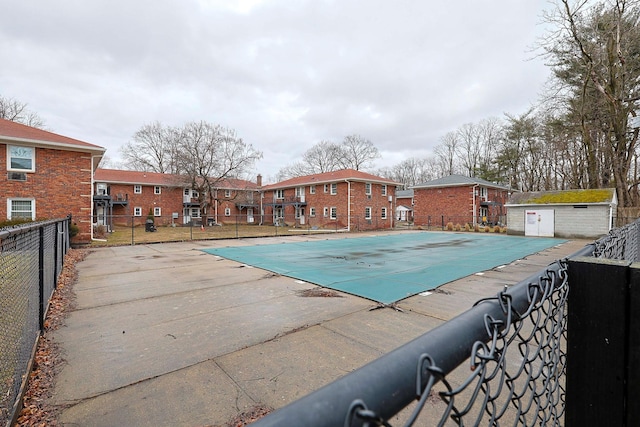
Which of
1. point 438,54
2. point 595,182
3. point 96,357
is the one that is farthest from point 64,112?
point 595,182

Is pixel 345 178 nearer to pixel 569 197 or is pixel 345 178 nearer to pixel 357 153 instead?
pixel 569 197

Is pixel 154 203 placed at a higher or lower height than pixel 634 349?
higher

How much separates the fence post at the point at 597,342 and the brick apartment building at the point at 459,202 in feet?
100

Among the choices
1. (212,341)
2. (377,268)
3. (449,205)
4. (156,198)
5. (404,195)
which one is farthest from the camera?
(404,195)

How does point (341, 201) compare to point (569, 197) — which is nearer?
point (569, 197)

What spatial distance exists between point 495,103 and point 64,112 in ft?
149

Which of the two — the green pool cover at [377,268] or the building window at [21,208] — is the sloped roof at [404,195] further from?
the building window at [21,208]

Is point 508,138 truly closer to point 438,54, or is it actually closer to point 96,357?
point 438,54

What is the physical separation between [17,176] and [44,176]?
3.31 feet

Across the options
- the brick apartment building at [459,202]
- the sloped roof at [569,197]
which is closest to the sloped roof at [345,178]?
the brick apartment building at [459,202]

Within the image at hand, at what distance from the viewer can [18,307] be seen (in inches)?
153

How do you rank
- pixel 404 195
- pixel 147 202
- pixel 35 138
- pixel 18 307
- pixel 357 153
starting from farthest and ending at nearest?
pixel 404 195
pixel 357 153
pixel 147 202
pixel 35 138
pixel 18 307

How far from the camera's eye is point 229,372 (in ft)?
10.8

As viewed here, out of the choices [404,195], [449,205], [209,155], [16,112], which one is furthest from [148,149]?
[404,195]
